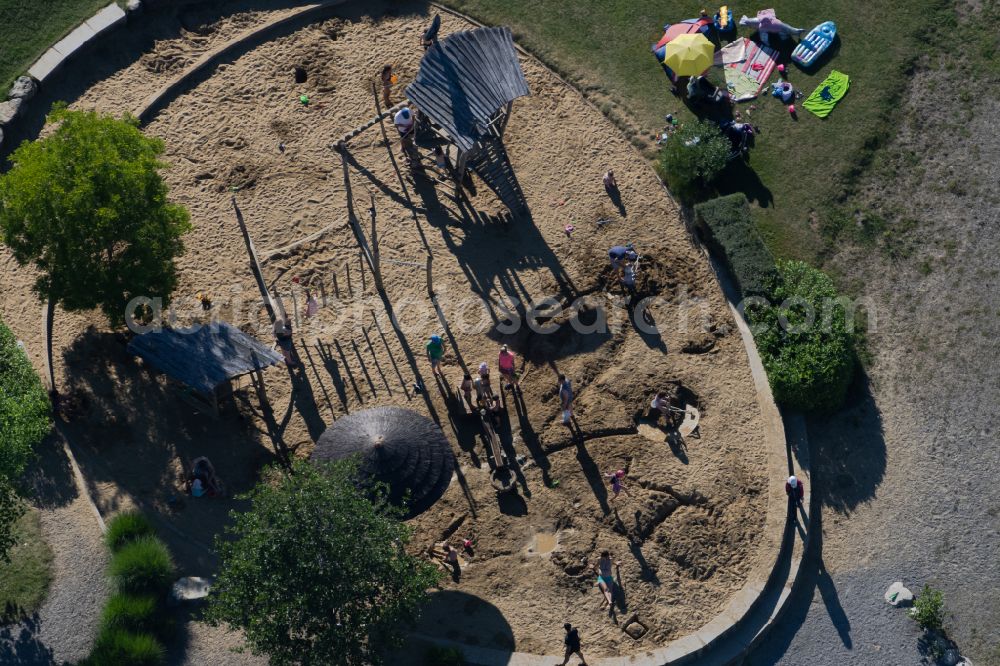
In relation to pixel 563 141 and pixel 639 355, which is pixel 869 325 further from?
pixel 563 141

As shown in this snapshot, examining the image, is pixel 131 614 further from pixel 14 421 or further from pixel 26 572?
pixel 14 421

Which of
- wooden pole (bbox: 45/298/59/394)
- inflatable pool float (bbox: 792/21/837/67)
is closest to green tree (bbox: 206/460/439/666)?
wooden pole (bbox: 45/298/59/394)

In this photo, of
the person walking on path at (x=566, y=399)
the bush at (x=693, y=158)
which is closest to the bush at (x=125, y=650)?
the person walking on path at (x=566, y=399)

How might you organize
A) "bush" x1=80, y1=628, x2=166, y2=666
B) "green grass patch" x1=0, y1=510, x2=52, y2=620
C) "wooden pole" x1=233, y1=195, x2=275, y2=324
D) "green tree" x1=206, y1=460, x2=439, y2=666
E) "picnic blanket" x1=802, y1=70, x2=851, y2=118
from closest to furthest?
"green tree" x1=206, y1=460, x2=439, y2=666 → "bush" x1=80, y1=628, x2=166, y2=666 → "green grass patch" x1=0, y1=510, x2=52, y2=620 → "wooden pole" x1=233, y1=195, x2=275, y2=324 → "picnic blanket" x1=802, y1=70, x2=851, y2=118

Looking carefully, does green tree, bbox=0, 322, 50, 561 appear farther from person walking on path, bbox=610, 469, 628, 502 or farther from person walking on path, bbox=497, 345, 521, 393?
person walking on path, bbox=610, 469, 628, 502

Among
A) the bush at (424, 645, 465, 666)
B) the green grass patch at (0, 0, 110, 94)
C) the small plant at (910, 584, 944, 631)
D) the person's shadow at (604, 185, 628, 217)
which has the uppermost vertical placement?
the green grass patch at (0, 0, 110, 94)

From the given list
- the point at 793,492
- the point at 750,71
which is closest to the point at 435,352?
the point at 793,492

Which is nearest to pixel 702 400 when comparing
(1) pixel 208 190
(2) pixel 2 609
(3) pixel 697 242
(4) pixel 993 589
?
(3) pixel 697 242
